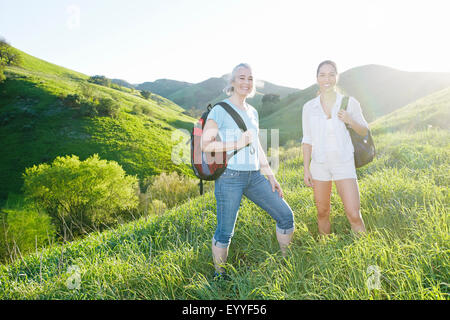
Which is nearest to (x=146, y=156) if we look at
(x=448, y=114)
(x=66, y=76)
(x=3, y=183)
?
(x=3, y=183)

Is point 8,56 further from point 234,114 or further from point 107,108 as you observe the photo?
point 234,114

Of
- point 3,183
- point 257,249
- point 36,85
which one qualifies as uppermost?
point 36,85

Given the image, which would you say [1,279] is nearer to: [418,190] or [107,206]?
[418,190]

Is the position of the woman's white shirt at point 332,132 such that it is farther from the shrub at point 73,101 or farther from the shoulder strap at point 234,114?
the shrub at point 73,101

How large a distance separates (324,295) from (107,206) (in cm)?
2643

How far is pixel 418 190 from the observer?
346cm

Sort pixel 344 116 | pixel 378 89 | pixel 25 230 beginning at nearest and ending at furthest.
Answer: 1. pixel 344 116
2. pixel 25 230
3. pixel 378 89

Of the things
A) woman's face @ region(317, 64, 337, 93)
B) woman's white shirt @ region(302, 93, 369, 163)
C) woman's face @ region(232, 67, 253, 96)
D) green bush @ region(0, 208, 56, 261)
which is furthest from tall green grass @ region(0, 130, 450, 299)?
green bush @ region(0, 208, 56, 261)

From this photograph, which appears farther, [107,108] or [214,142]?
[107,108]

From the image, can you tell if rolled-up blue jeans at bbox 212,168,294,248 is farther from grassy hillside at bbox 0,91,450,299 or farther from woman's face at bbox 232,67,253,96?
woman's face at bbox 232,67,253,96

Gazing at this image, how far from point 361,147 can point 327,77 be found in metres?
0.79

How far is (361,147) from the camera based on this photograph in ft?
8.11

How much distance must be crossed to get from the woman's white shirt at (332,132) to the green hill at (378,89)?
137 ft
